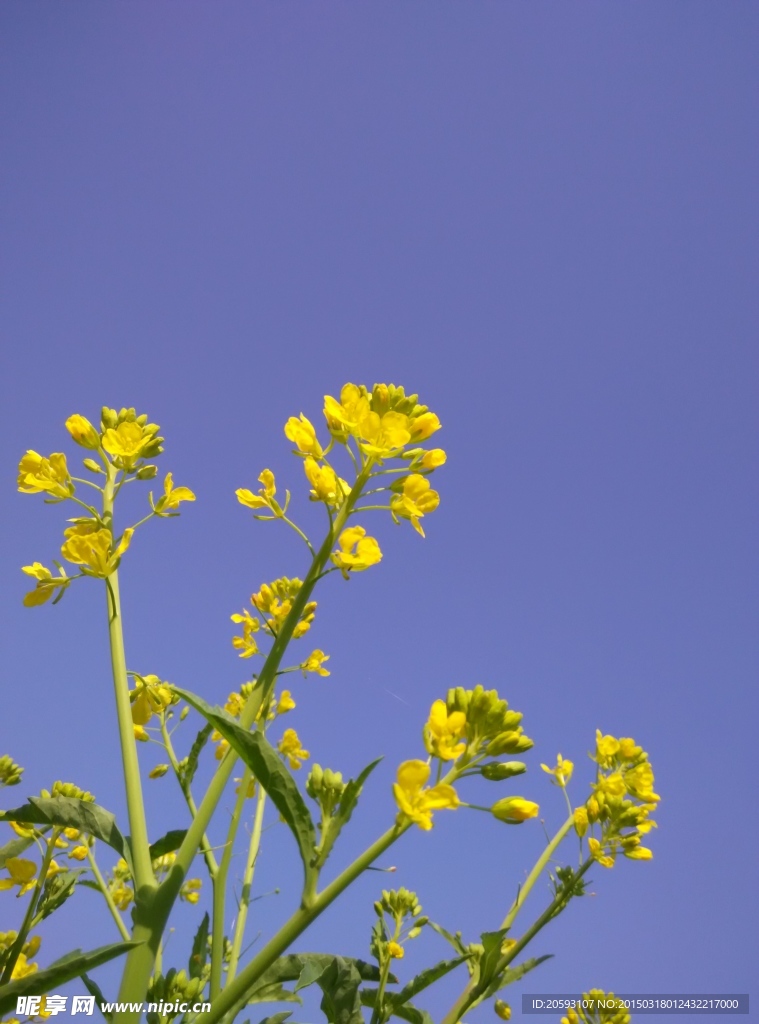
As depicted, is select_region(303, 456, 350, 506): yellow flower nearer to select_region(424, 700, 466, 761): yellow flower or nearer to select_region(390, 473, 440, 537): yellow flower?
select_region(390, 473, 440, 537): yellow flower

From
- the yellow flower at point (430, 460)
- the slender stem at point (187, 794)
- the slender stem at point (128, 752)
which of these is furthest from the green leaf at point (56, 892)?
the yellow flower at point (430, 460)

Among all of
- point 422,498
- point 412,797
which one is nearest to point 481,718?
point 412,797

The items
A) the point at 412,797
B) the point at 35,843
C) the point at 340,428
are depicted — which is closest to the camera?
the point at 412,797

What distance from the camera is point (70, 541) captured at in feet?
5.72

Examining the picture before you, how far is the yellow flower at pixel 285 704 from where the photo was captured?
3.46 metres

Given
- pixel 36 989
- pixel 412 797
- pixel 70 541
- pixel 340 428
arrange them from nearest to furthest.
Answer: pixel 412 797, pixel 36 989, pixel 70 541, pixel 340 428

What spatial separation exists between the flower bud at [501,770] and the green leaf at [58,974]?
783 mm

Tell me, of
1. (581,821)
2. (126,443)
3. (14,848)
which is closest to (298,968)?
(14,848)

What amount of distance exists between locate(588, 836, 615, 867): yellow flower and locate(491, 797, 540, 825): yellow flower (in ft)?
6.36

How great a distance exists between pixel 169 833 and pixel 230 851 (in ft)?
1.69

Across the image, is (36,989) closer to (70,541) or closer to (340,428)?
(70,541)

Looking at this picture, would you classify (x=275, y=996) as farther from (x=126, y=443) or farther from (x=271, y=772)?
(x=126, y=443)

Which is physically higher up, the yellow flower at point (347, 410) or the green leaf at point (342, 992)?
the yellow flower at point (347, 410)

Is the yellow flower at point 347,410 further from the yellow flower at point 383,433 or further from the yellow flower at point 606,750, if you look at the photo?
the yellow flower at point 606,750
